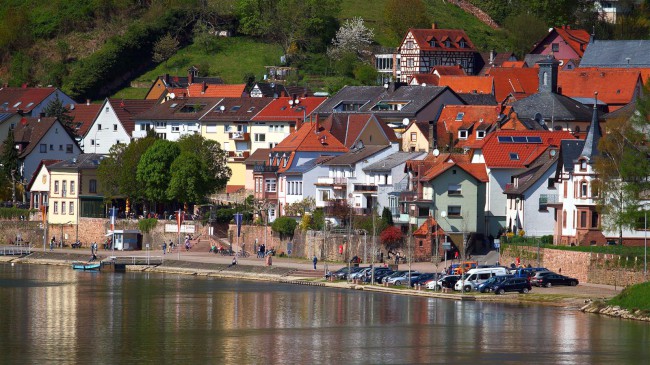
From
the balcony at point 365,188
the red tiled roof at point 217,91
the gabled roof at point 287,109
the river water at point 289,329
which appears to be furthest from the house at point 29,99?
the river water at point 289,329

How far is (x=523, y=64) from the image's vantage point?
149m

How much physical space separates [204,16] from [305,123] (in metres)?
46.2

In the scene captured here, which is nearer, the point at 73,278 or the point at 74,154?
the point at 73,278

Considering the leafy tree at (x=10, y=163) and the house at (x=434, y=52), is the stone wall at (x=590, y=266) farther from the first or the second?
the house at (x=434, y=52)

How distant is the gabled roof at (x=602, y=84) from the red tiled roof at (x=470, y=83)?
20.4 ft

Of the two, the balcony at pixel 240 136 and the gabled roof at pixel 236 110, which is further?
the gabled roof at pixel 236 110

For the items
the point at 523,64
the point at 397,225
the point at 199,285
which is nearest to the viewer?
the point at 199,285

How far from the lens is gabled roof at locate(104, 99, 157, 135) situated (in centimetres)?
14688

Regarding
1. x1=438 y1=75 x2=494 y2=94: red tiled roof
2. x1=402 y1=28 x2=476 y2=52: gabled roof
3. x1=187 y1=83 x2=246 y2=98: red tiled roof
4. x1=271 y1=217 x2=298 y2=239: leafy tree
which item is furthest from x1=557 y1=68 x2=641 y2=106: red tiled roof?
x1=271 y1=217 x2=298 y2=239: leafy tree

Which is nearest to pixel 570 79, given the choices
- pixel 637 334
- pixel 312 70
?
pixel 312 70

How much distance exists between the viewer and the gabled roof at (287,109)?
13700 centimetres

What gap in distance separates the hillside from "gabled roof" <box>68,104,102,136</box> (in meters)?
8.97

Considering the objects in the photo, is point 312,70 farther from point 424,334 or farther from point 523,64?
point 424,334

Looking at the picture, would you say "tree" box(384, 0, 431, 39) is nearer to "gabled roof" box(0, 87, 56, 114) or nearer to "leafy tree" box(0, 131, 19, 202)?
"gabled roof" box(0, 87, 56, 114)
